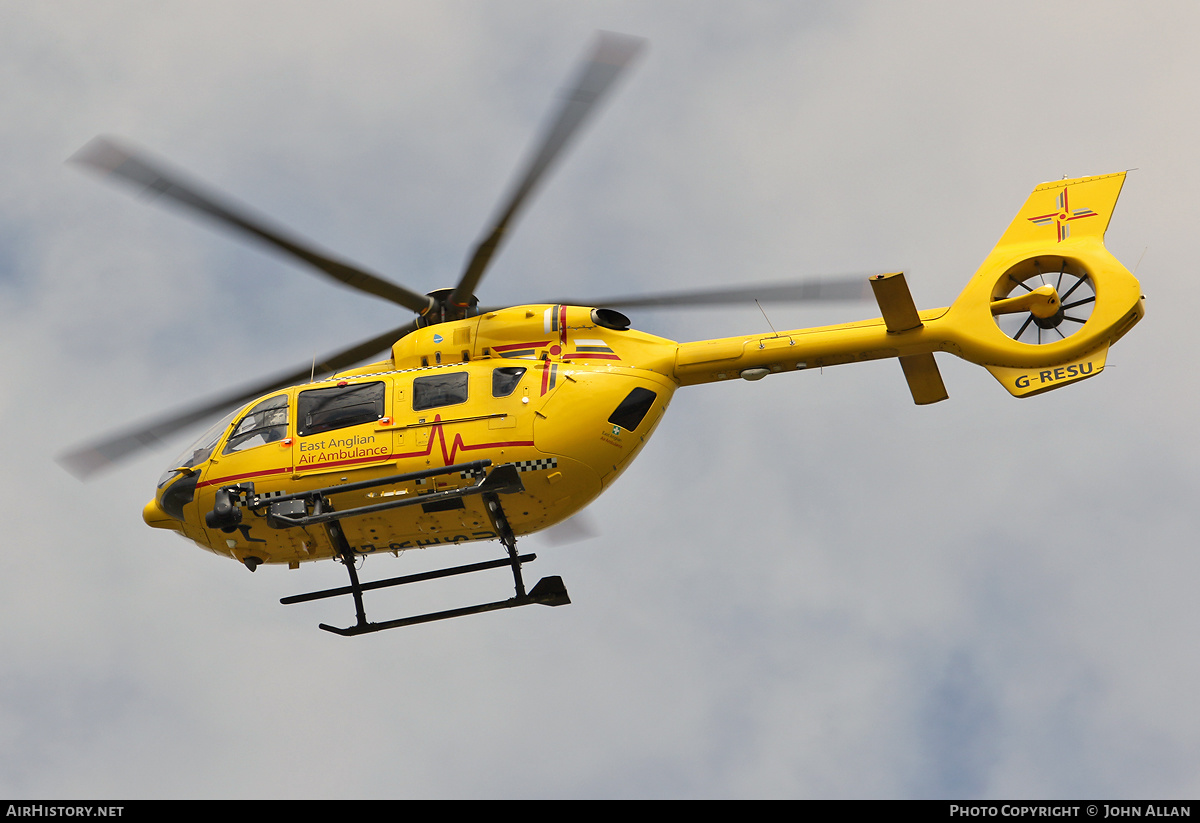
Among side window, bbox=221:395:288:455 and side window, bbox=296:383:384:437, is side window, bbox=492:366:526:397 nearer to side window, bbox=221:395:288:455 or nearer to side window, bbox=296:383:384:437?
side window, bbox=296:383:384:437

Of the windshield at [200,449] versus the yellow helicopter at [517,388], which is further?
the windshield at [200,449]

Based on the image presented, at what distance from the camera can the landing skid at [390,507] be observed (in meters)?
19.5

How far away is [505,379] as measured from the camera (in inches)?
786

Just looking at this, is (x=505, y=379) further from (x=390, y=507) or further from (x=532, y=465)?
(x=390, y=507)

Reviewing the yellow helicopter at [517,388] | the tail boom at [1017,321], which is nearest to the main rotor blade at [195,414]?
the yellow helicopter at [517,388]

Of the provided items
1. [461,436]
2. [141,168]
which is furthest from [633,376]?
[141,168]

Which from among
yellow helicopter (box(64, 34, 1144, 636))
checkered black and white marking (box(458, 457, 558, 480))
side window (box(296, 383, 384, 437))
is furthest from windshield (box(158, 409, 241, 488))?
checkered black and white marking (box(458, 457, 558, 480))

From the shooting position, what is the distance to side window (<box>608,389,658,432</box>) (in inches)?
781

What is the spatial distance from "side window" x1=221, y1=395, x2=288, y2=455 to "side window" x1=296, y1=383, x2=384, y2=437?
26 centimetres

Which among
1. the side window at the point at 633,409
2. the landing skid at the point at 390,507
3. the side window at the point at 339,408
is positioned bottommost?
the landing skid at the point at 390,507

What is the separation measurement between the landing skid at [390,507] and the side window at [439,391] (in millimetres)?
965

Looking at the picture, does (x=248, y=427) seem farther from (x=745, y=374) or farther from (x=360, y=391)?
(x=745, y=374)

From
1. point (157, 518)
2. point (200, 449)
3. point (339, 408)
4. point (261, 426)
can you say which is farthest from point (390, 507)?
point (157, 518)

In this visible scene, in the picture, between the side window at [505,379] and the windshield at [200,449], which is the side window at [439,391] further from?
the windshield at [200,449]
